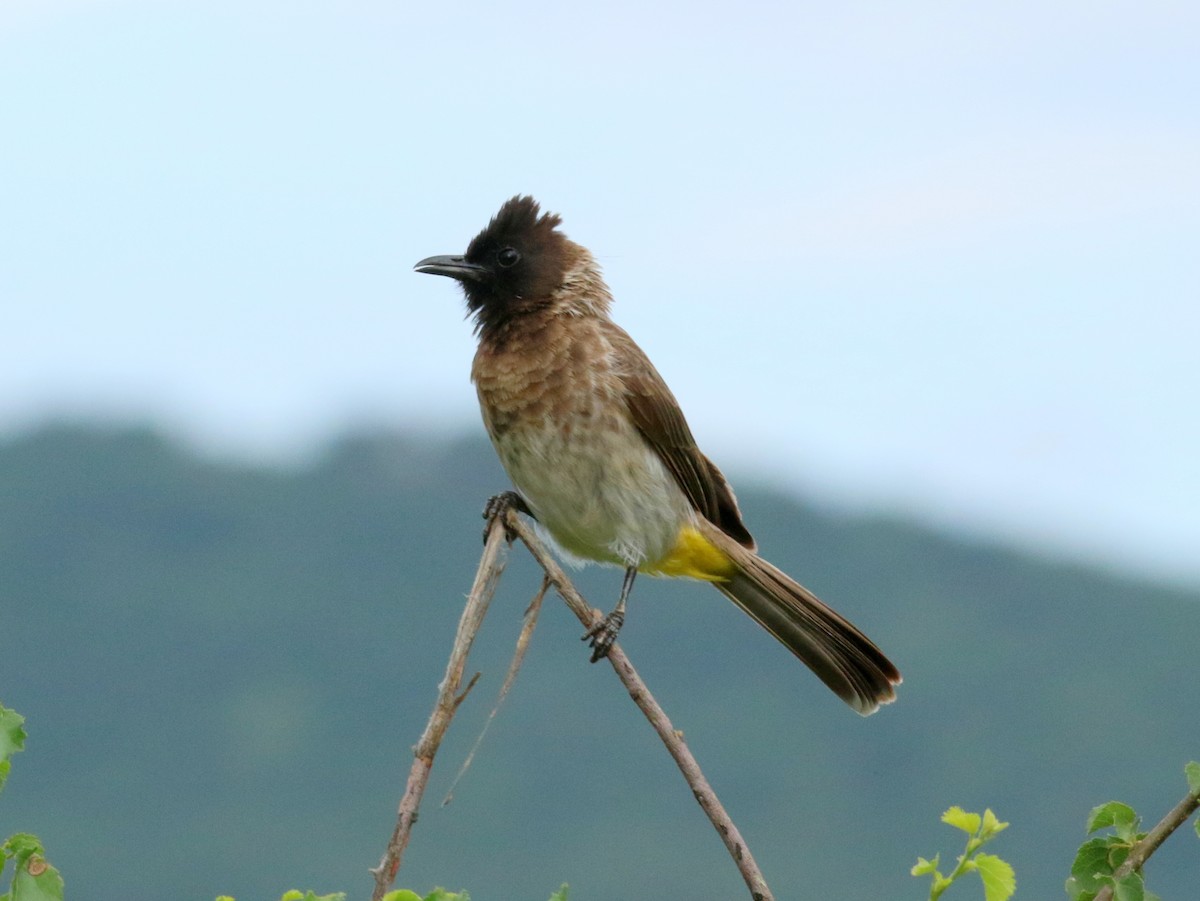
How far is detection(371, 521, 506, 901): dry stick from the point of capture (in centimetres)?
238

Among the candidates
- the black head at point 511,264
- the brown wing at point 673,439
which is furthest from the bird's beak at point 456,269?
the brown wing at point 673,439

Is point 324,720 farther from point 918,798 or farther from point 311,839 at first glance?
point 918,798

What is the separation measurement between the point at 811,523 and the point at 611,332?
116 metres

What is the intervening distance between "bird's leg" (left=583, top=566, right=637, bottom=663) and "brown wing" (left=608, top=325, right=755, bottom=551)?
380mm

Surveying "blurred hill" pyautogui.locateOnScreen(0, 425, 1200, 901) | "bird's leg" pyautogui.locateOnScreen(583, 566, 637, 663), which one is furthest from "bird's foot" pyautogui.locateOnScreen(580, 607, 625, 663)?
"blurred hill" pyautogui.locateOnScreen(0, 425, 1200, 901)

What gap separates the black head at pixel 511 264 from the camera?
5680 millimetres

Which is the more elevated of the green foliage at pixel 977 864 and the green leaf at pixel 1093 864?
the green leaf at pixel 1093 864

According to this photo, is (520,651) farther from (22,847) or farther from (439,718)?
(22,847)

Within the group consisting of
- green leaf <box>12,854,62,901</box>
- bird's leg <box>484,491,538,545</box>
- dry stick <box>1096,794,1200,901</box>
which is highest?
bird's leg <box>484,491,538,545</box>

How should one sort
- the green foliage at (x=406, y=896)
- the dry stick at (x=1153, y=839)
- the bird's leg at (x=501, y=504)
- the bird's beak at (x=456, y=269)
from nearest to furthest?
the green foliage at (x=406, y=896)
the dry stick at (x=1153, y=839)
the bird's leg at (x=501, y=504)
the bird's beak at (x=456, y=269)

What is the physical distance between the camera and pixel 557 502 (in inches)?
209

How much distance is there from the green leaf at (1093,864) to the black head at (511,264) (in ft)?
11.5

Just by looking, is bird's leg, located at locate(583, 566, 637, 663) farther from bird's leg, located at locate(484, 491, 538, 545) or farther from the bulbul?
bird's leg, located at locate(484, 491, 538, 545)

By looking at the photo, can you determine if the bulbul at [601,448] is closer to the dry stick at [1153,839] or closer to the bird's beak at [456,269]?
the bird's beak at [456,269]
